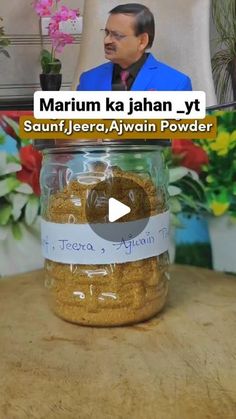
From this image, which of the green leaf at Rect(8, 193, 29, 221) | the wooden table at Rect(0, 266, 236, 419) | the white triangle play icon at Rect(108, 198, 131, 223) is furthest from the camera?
the green leaf at Rect(8, 193, 29, 221)

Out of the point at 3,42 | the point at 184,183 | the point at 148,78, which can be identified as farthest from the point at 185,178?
the point at 3,42

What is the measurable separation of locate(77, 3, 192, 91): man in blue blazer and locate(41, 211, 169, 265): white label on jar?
124 millimetres

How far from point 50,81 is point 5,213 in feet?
0.44

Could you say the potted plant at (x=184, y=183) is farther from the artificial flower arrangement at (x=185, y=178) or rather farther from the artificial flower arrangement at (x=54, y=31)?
the artificial flower arrangement at (x=54, y=31)

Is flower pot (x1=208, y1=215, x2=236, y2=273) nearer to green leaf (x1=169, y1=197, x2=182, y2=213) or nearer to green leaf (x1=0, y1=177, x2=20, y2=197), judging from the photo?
green leaf (x1=169, y1=197, x2=182, y2=213)

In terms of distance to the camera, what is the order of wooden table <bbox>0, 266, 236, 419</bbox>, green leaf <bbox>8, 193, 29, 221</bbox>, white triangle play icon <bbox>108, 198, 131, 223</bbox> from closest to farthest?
wooden table <bbox>0, 266, 236, 419</bbox>
white triangle play icon <bbox>108, 198, 131, 223</bbox>
green leaf <bbox>8, 193, 29, 221</bbox>

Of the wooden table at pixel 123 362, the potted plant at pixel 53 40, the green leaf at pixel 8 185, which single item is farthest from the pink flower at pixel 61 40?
the wooden table at pixel 123 362

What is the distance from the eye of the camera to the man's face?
1.51 feet

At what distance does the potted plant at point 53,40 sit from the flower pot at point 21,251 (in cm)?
14

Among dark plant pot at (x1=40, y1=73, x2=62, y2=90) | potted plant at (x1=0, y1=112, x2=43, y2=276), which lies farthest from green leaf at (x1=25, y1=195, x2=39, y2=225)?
dark plant pot at (x1=40, y1=73, x2=62, y2=90)

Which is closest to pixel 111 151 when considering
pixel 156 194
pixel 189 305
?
pixel 156 194

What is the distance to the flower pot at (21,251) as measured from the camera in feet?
1.70

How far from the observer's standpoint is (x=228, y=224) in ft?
1.67

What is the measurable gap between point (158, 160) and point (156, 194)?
45 mm
